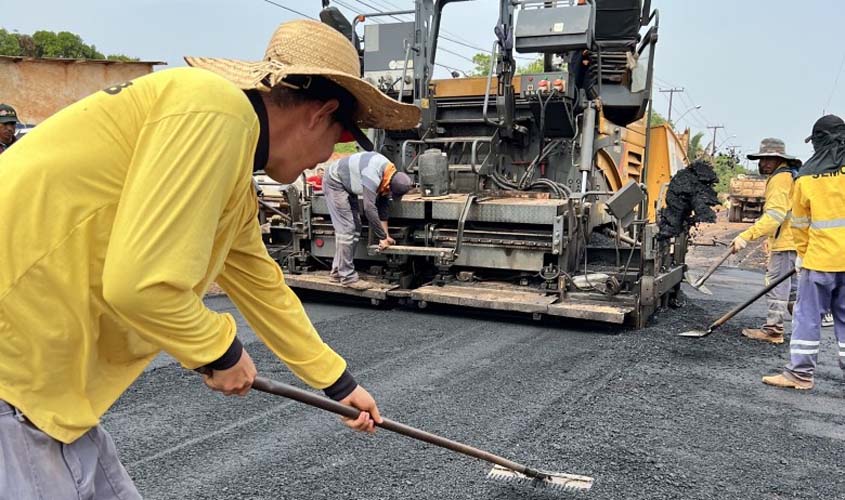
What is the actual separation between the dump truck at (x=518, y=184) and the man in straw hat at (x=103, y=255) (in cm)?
425

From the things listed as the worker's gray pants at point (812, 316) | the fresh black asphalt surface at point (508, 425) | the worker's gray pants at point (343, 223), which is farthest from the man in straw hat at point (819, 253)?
the worker's gray pants at point (343, 223)

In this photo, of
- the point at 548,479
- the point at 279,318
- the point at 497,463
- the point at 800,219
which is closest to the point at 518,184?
the point at 800,219

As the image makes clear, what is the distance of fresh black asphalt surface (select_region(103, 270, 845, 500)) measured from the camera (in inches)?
104

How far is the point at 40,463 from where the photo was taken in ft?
3.99

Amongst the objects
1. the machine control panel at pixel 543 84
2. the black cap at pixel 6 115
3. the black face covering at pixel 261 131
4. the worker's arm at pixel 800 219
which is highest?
the machine control panel at pixel 543 84

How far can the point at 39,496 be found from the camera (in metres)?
1.21

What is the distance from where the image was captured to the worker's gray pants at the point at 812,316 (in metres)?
4.14

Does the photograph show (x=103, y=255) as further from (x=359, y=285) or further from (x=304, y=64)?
(x=359, y=285)

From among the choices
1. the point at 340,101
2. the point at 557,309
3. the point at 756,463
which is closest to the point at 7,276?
the point at 340,101

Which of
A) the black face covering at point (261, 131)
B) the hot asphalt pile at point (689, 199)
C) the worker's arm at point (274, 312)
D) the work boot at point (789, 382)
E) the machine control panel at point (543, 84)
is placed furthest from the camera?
the machine control panel at point (543, 84)

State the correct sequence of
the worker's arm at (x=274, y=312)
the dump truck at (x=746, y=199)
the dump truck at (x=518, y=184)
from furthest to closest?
the dump truck at (x=746, y=199)
the dump truck at (x=518, y=184)
the worker's arm at (x=274, y=312)

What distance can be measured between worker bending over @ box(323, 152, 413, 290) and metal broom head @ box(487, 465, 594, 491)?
11.3 ft

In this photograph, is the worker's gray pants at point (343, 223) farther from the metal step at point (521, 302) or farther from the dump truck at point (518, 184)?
the metal step at point (521, 302)

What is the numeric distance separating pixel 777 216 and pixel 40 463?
5.32 metres
